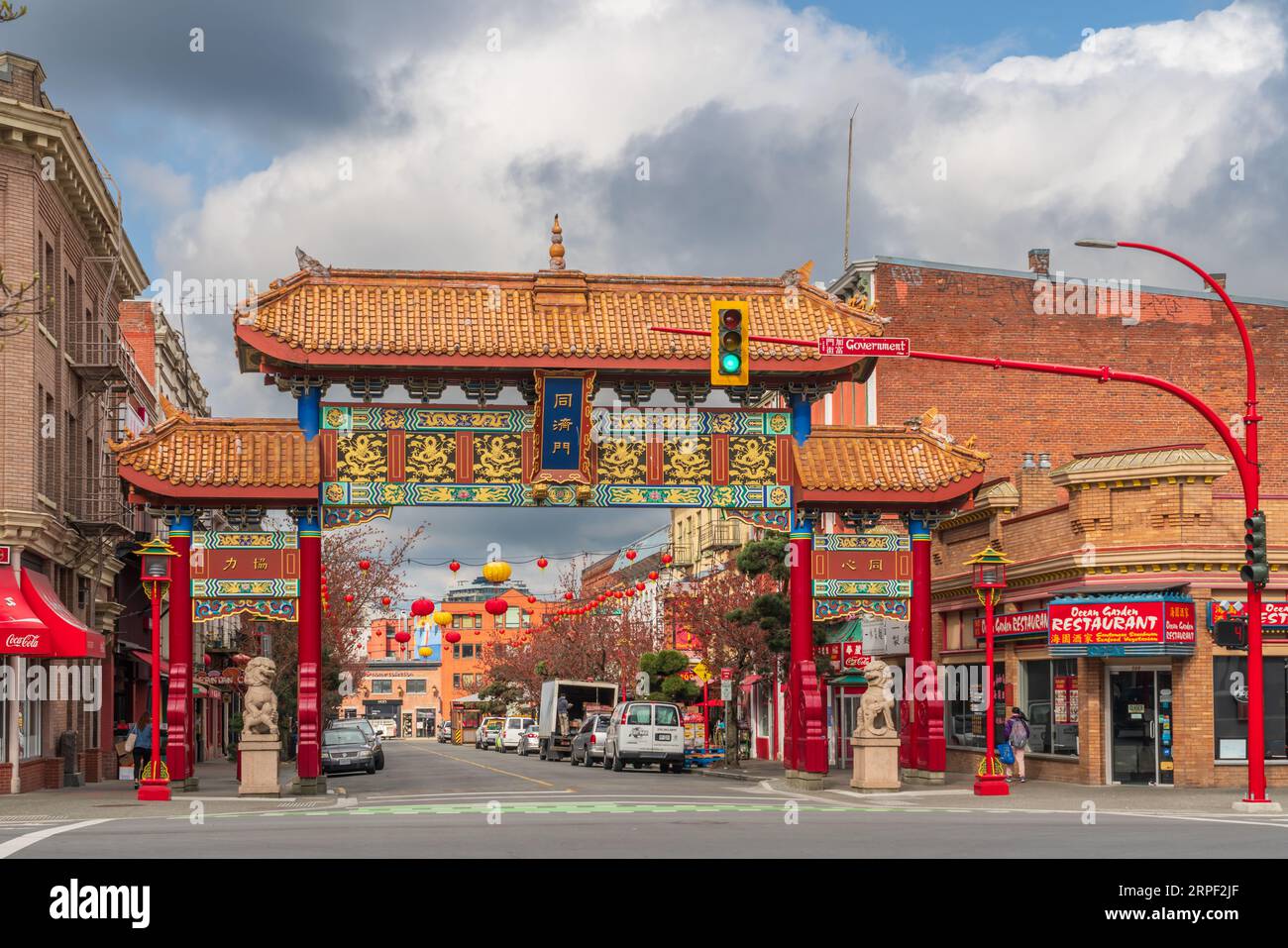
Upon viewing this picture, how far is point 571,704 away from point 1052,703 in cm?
3276

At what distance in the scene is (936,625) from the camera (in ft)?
144

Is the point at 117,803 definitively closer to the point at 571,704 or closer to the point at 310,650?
the point at 310,650

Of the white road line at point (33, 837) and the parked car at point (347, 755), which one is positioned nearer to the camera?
the white road line at point (33, 837)

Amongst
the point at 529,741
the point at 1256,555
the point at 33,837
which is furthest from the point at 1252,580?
the point at 529,741

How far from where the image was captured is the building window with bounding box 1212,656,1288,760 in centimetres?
3334

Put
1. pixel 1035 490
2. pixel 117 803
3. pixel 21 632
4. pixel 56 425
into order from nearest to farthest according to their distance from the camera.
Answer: pixel 117 803 < pixel 21 632 < pixel 56 425 < pixel 1035 490

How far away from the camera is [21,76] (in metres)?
35.4

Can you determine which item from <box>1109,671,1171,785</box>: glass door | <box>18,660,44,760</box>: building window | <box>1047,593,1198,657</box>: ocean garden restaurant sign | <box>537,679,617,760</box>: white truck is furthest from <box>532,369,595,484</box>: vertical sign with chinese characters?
<box>537,679,617,760</box>: white truck

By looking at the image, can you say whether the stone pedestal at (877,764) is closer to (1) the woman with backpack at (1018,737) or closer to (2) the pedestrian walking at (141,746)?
(1) the woman with backpack at (1018,737)

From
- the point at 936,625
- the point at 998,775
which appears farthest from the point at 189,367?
the point at 998,775

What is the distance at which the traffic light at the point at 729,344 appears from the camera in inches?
940

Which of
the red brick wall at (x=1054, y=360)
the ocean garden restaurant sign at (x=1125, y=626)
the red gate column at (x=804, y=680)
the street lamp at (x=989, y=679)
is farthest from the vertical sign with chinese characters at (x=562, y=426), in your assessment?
the red brick wall at (x=1054, y=360)

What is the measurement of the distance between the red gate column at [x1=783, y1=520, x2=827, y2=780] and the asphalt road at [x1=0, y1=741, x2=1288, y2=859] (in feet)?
8.40

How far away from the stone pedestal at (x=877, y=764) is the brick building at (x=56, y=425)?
15216mm
